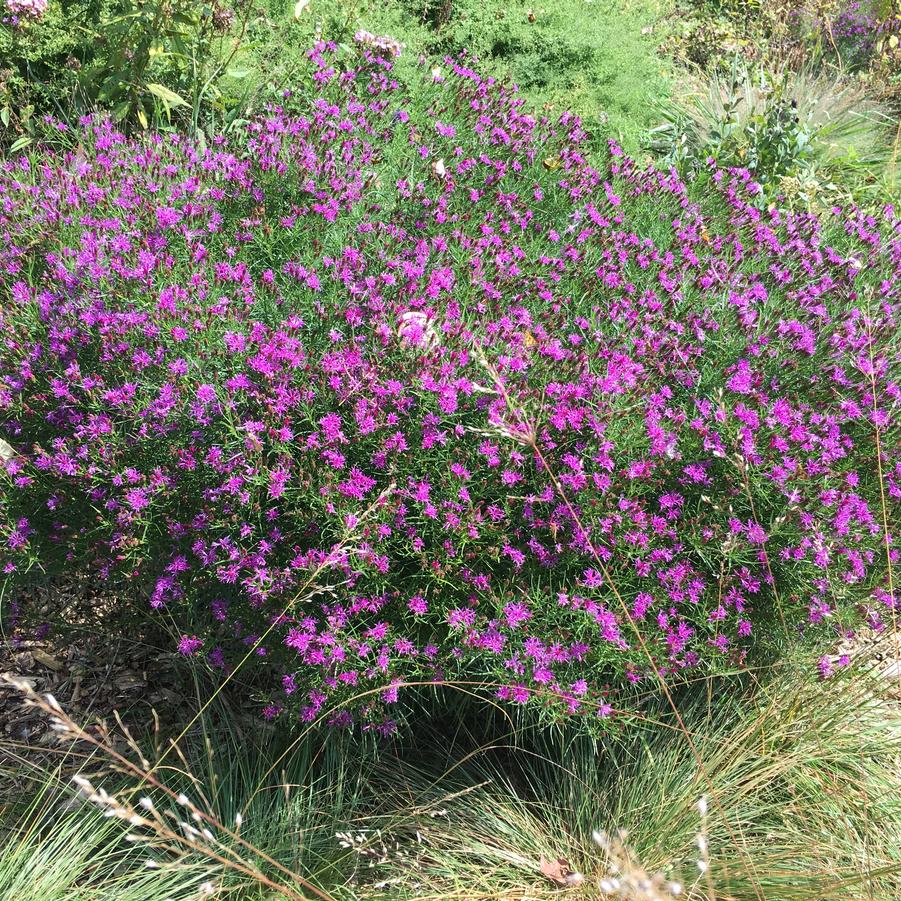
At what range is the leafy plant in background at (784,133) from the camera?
19.3 feet

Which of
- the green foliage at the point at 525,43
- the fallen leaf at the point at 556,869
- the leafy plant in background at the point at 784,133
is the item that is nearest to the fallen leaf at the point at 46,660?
the fallen leaf at the point at 556,869

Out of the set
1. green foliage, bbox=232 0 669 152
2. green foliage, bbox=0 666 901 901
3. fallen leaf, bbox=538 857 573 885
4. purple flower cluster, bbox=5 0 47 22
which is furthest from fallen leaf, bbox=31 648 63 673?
green foliage, bbox=232 0 669 152

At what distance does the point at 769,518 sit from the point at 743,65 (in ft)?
20.0

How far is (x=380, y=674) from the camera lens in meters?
2.48

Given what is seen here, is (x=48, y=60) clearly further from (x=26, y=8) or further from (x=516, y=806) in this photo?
(x=516, y=806)

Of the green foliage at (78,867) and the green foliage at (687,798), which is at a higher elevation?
the green foliage at (687,798)

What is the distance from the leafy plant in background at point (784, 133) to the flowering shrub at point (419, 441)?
2580 millimetres

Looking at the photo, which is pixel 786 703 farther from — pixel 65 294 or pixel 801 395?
pixel 65 294

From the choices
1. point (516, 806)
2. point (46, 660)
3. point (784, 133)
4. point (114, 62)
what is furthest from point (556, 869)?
point (784, 133)

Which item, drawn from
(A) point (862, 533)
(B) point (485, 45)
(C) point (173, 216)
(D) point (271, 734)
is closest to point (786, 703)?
(A) point (862, 533)

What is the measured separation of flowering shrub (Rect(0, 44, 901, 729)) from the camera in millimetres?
2490

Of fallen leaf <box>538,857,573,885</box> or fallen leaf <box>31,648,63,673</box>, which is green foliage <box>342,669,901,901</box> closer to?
fallen leaf <box>538,857,573,885</box>

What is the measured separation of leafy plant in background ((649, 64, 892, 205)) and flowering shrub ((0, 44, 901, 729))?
258 cm

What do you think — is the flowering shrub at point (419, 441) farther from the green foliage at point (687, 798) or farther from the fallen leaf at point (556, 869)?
the fallen leaf at point (556, 869)
